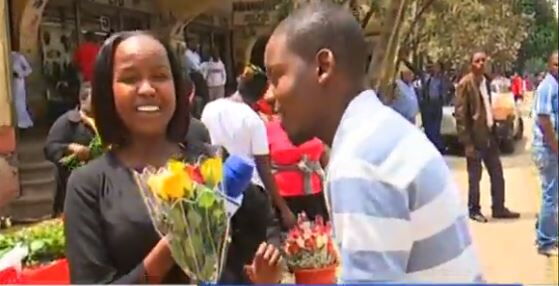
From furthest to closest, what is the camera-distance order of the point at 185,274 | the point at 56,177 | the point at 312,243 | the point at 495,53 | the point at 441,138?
the point at 56,177, the point at 312,243, the point at 441,138, the point at 495,53, the point at 185,274

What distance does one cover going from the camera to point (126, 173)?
5.16 feet

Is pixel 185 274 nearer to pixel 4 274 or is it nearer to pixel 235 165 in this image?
pixel 235 165

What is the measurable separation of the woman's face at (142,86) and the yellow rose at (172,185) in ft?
0.58

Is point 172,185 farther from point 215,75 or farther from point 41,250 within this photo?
point 215,75

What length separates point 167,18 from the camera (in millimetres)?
2379

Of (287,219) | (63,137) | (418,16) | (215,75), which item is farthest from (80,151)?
(418,16)

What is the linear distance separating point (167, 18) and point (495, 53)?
39.6 inches

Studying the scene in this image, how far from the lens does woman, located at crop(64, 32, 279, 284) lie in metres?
1.49

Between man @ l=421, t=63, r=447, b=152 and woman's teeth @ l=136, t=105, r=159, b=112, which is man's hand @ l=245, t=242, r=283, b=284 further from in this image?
man @ l=421, t=63, r=447, b=152

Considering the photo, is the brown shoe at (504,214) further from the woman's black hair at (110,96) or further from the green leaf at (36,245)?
the green leaf at (36,245)

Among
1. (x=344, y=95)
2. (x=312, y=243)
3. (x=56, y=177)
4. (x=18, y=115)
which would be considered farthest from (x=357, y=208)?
(x=56, y=177)

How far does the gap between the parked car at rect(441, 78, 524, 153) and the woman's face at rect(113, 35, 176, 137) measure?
0.60m

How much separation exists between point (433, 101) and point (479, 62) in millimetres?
312

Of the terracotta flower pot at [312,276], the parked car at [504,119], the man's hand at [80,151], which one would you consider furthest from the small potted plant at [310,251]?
the man's hand at [80,151]
